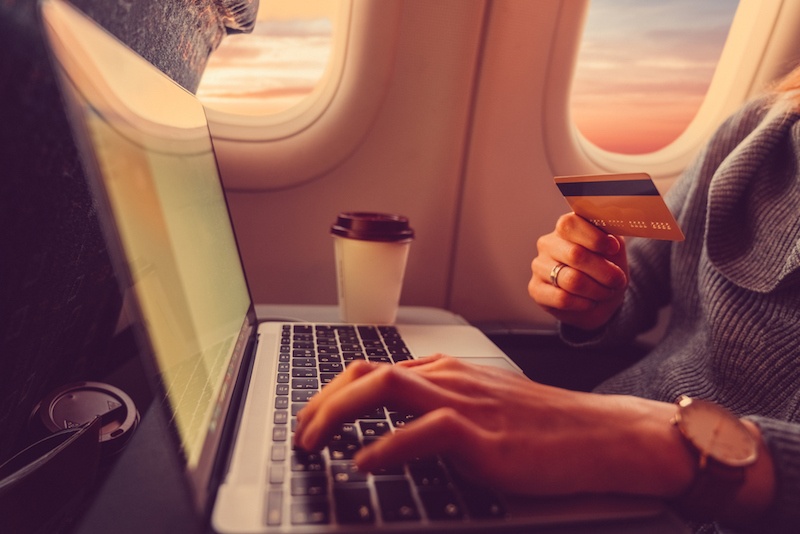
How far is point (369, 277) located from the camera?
715 millimetres

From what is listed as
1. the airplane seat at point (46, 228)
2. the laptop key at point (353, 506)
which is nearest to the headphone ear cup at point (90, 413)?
the airplane seat at point (46, 228)

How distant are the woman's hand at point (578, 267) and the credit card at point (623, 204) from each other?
4 cm

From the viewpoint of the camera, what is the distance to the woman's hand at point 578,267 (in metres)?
0.62

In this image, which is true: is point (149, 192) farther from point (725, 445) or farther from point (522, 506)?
point (725, 445)

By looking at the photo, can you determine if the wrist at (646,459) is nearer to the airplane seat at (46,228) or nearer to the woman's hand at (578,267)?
the woman's hand at (578,267)

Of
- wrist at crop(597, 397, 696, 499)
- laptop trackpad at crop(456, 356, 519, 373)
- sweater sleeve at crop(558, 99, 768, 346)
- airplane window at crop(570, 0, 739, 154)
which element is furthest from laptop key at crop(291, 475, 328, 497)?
airplane window at crop(570, 0, 739, 154)

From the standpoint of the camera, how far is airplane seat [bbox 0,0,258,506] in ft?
1.13

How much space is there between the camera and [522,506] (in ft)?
1.10

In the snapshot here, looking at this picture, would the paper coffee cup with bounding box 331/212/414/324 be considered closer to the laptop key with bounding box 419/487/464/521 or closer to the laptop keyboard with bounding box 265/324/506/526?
the laptop keyboard with bounding box 265/324/506/526

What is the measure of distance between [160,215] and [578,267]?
0.50 m

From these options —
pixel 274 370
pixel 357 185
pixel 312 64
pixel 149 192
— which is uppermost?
pixel 312 64

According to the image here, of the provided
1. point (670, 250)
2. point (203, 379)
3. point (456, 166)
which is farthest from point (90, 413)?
point (670, 250)

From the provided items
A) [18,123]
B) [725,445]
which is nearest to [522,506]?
[725,445]

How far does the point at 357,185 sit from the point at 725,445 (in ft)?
2.36
